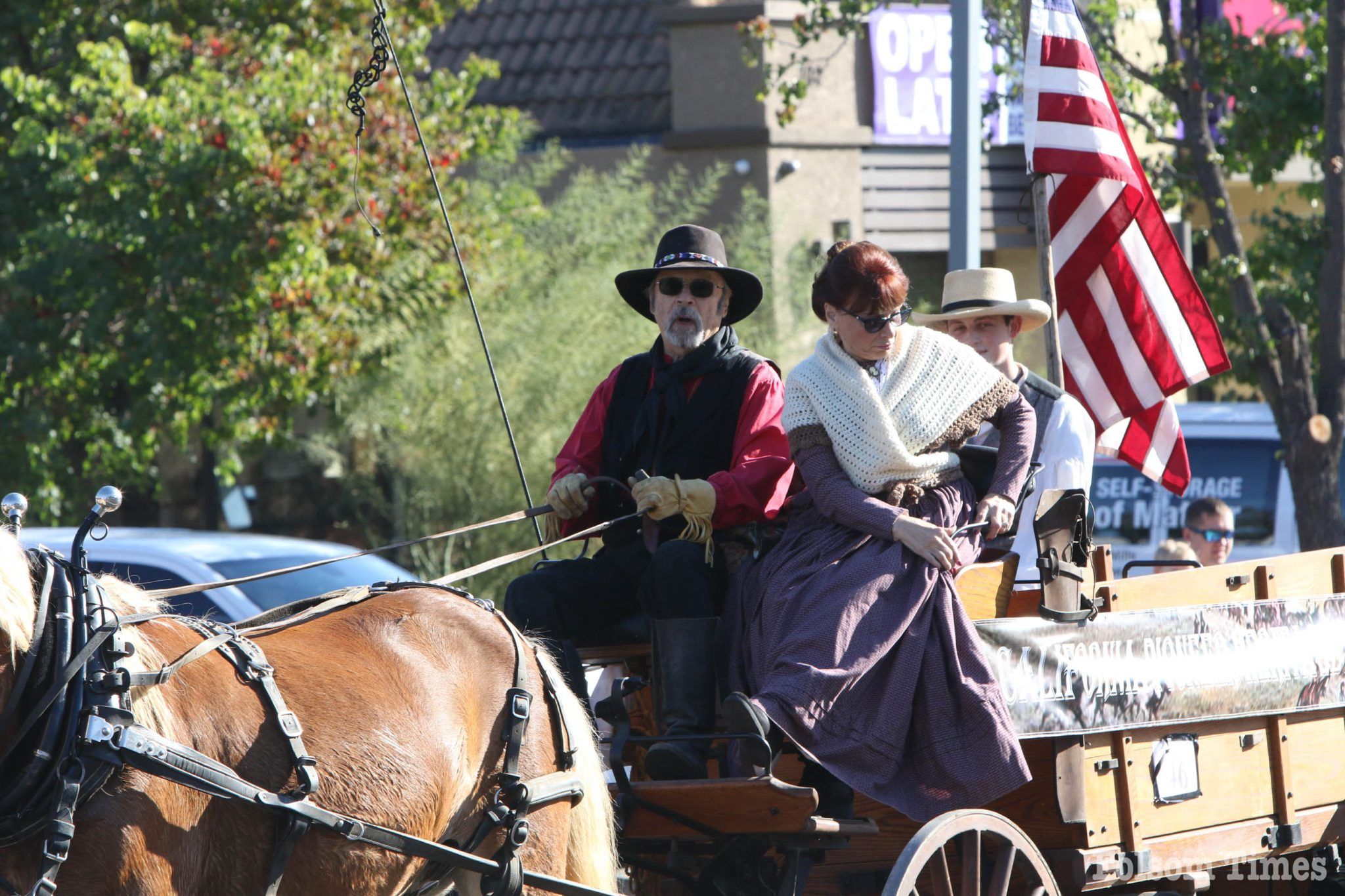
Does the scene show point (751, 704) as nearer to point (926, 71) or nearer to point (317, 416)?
point (317, 416)

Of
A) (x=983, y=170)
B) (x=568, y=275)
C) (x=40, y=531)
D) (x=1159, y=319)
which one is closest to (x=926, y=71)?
(x=983, y=170)

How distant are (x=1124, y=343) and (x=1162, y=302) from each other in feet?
0.79

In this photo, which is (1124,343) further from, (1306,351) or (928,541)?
(928,541)

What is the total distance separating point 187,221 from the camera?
883 centimetres

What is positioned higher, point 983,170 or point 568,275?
point 983,170

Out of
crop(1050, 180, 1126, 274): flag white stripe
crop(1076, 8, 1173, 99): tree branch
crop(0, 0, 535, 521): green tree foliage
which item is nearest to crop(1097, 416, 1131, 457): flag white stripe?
crop(1050, 180, 1126, 274): flag white stripe

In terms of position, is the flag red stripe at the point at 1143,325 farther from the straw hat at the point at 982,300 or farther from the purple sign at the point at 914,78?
the purple sign at the point at 914,78

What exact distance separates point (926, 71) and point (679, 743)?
10.3 meters

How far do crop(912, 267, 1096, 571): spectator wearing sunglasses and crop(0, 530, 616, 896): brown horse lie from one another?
185cm

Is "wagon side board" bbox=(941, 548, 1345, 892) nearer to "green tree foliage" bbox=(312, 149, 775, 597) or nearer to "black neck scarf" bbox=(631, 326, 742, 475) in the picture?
"black neck scarf" bbox=(631, 326, 742, 475)

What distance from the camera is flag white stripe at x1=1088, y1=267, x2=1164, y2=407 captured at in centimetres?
656

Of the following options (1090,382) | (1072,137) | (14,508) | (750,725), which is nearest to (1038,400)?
(1090,382)

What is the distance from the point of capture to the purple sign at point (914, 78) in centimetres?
1310

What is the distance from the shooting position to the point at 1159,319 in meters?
6.58
